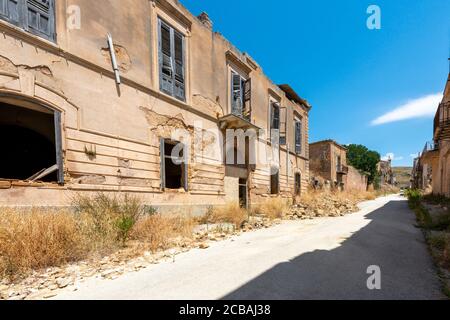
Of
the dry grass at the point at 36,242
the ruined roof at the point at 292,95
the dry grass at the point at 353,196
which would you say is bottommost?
the dry grass at the point at 353,196

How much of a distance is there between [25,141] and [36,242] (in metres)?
6.64

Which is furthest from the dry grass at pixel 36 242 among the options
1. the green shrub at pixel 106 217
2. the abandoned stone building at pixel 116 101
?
the abandoned stone building at pixel 116 101

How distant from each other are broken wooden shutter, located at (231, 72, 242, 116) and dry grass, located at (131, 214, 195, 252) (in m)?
6.74

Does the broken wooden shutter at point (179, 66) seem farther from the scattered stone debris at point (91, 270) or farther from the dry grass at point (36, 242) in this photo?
the dry grass at point (36, 242)

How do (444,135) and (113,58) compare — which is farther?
(444,135)

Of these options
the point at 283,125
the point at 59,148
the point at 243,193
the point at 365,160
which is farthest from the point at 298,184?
the point at 365,160

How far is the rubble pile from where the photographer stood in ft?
32.4

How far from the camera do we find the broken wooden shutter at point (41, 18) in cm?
487

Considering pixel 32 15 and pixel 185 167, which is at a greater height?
pixel 32 15

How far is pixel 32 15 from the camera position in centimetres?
493

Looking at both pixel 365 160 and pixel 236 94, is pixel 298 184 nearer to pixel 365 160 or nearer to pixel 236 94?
pixel 236 94

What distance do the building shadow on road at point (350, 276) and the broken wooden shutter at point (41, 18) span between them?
6.70 m

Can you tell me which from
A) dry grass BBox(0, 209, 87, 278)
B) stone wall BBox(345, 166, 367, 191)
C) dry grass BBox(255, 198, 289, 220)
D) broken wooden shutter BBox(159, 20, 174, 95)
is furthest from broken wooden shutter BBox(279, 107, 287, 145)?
stone wall BBox(345, 166, 367, 191)
